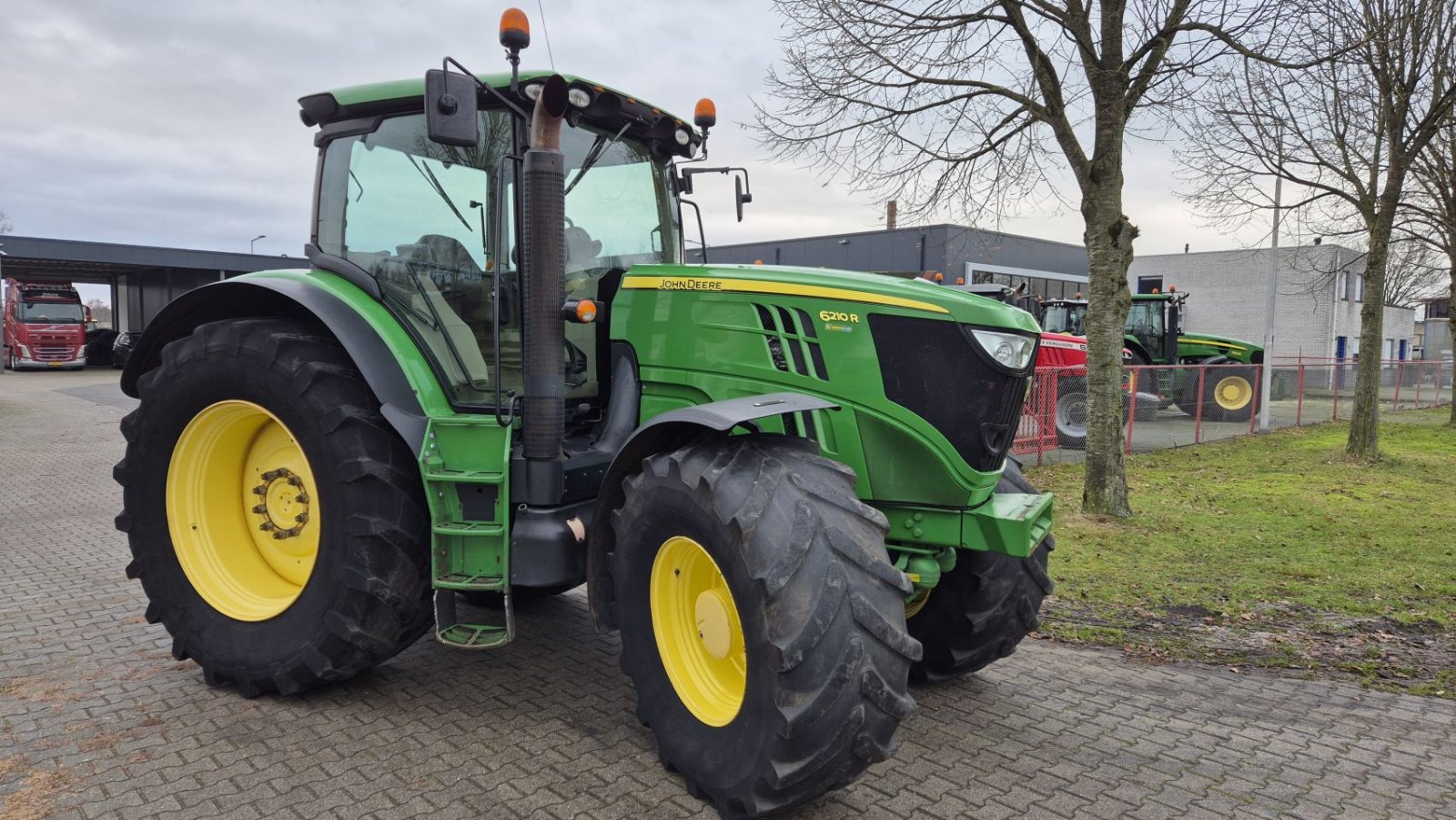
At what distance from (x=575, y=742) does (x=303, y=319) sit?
2.17 meters

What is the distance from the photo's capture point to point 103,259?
31688 millimetres

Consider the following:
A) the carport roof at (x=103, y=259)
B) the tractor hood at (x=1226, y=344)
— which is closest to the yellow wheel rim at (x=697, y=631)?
the tractor hood at (x=1226, y=344)

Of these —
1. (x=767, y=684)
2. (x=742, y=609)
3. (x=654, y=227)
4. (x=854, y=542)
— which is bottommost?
(x=767, y=684)

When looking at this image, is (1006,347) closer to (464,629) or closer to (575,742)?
(575,742)

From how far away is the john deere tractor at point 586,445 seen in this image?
2807mm

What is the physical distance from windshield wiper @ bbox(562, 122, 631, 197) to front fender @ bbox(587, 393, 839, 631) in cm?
125

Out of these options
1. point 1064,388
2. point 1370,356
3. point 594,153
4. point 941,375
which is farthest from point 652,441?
point 1370,356

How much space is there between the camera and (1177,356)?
18.5m

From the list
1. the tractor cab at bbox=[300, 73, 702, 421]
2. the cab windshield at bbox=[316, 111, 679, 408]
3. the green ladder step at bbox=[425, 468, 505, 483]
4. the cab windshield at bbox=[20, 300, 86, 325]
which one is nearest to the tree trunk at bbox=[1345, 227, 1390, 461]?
the tractor cab at bbox=[300, 73, 702, 421]

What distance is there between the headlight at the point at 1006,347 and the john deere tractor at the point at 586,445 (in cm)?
1

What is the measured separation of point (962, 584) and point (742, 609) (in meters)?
1.37

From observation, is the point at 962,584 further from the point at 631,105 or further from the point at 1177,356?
the point at 1177,356

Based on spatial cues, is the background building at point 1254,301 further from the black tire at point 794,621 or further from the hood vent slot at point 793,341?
the black tire at point 794,621

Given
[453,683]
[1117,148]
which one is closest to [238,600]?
[453,683]
